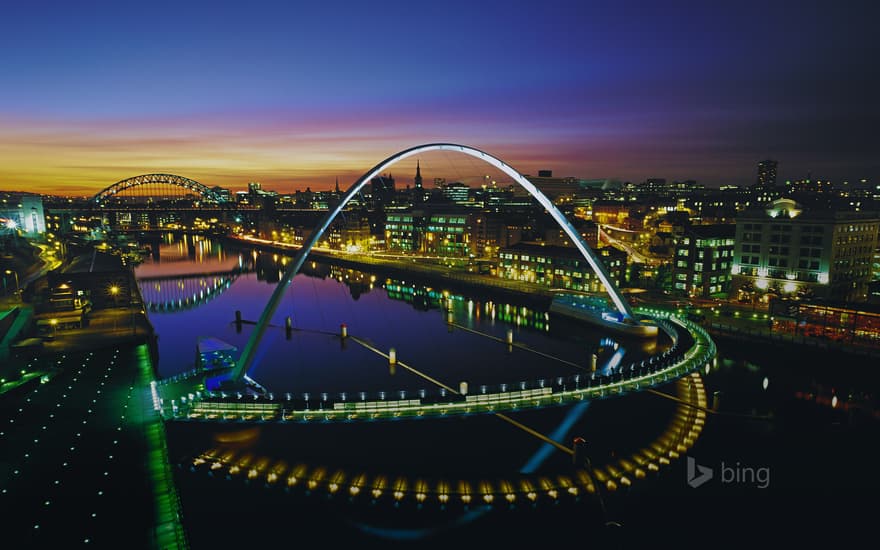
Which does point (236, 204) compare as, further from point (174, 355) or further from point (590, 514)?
point (590, 514)

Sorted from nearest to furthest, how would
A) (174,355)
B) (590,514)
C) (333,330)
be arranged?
(590,514) < (174,355) < (333,330)

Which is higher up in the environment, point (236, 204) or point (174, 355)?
point (236, 204)

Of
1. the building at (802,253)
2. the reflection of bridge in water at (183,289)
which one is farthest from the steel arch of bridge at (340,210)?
the reflection of bridge in water at (183,289)

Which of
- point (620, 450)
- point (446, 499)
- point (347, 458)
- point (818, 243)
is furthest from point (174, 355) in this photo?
point (818, 243)

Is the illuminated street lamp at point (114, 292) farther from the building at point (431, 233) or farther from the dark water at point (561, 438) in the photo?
the building at point (431, 233)

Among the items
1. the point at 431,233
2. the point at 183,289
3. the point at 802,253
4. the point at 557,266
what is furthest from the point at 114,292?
the point at 431,233

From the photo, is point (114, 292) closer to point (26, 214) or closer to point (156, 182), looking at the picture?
point (26, 214)
